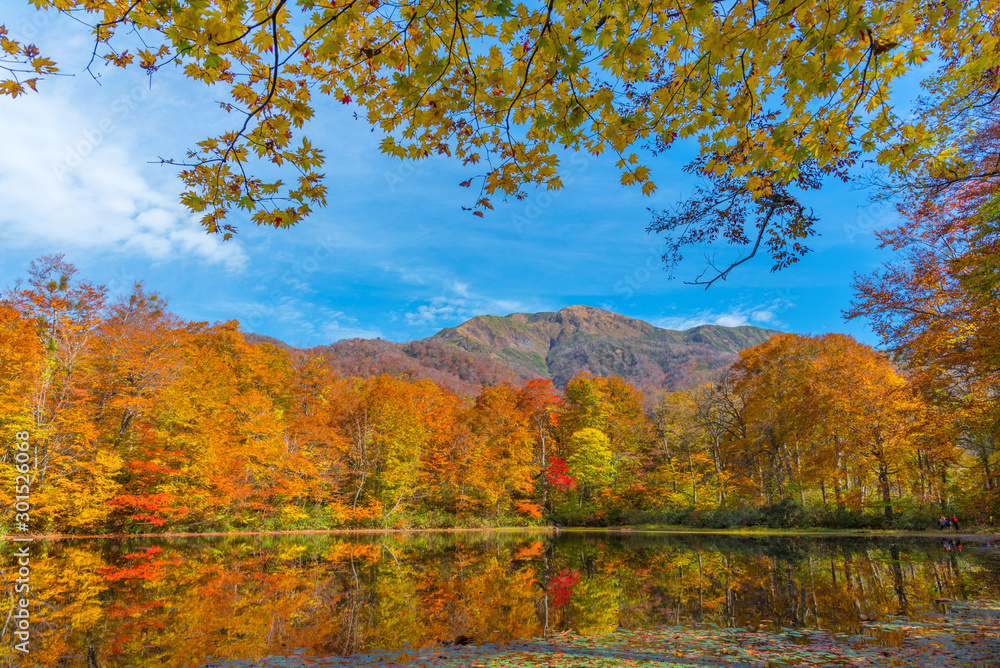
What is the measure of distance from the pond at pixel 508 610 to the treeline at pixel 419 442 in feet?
15.5

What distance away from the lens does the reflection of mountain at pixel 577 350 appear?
8988 cm

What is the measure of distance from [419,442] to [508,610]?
1943 centimetres

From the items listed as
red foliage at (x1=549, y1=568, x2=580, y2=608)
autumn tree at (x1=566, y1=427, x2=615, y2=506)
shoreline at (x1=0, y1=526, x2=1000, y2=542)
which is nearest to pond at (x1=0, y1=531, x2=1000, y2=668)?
red foliage at (x1=549, y1=568, x2=580, y2=608)

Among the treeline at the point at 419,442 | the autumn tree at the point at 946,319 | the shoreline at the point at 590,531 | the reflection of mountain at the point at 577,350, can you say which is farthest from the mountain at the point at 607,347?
the autumn tree at the point at 946,319

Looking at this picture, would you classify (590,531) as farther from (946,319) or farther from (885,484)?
(946,319)

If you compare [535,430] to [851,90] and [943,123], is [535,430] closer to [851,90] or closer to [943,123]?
[943,123]

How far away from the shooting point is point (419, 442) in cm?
2620

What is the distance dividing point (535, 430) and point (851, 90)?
3021 cm

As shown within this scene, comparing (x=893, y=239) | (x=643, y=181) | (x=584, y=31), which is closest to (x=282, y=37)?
(x=584, y=31)

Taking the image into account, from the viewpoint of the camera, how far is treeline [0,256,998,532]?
1653cm

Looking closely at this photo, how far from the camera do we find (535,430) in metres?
31.9

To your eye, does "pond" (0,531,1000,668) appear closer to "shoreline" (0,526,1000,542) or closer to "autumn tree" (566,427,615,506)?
"shoreline" (0,526,1000,542)

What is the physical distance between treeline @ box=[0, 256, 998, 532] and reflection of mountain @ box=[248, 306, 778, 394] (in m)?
45.2

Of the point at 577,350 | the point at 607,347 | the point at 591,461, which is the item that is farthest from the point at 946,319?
the point at 577,350
